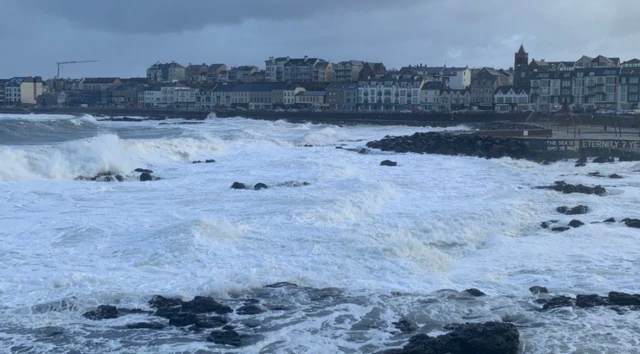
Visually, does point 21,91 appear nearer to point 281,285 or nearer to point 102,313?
point 281,285

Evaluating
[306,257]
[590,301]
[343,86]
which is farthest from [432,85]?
[590,301]

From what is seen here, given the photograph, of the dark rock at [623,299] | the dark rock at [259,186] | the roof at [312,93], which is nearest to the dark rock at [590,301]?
the dark rock at [623,299]

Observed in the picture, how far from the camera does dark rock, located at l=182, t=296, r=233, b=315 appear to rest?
9.01 m

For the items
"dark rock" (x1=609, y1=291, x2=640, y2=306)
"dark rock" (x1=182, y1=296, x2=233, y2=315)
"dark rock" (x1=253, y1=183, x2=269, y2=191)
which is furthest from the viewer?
"dark rock" (x1=253, y1=183, x2=269, y2=191)

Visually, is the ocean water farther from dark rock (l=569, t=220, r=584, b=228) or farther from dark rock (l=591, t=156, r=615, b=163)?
dark rock (l=591, t=156, r=615, b=163)

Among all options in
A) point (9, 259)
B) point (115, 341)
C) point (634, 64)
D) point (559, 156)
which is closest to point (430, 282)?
point (115, 341)

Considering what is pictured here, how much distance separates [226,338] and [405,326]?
2011mm

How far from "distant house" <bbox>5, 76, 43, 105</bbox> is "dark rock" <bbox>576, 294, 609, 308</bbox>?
11323cm

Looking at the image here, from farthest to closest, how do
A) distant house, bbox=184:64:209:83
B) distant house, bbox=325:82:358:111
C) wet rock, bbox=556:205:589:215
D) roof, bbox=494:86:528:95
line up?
distant house, bbox=184:64:209:83 < distant house, bbox=325:82:358:111 < roof, bbox=494:86:528:95 < wet rock, bbox=556:205:589:215

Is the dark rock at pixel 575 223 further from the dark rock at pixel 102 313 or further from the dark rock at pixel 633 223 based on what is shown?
the dark rock at pixel 102 313

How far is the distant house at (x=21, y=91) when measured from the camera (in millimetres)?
114438

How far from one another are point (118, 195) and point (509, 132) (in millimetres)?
→ 26545

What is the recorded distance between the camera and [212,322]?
340 inches

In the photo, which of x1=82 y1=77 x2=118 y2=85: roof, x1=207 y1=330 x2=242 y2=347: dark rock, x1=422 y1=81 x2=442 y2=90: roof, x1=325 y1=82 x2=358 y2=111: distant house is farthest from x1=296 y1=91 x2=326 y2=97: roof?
x1=207 y1=330 x2=242 y2=347: dark rock
